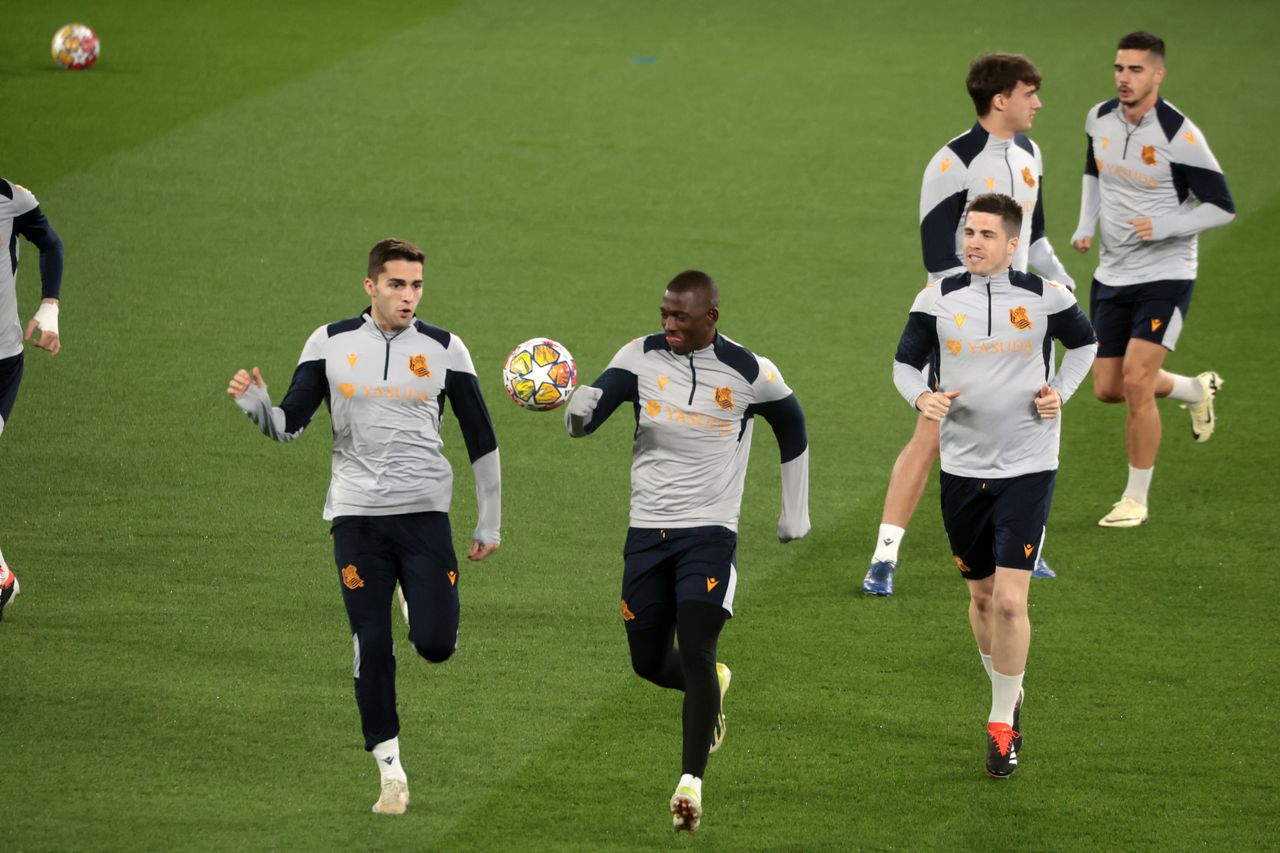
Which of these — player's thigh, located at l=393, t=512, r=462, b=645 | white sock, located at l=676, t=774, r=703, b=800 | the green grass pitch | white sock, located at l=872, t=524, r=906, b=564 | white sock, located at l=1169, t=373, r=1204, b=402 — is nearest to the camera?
white sock, located at l=676, t=774, r=703, b=800

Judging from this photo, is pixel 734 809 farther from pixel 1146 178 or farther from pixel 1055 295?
pixel 1146 178

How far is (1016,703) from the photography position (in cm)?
684

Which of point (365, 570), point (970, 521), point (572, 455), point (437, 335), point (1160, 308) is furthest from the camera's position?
point (572, 455)

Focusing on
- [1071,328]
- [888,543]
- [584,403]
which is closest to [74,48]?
[888,543]

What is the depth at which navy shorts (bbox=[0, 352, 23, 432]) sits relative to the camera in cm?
818

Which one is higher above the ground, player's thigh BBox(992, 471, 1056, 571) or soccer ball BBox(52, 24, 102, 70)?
soccer ball BBox(52, 24, 102, 70)

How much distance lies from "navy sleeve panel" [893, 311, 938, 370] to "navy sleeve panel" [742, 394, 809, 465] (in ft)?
1.93

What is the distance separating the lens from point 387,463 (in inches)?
253

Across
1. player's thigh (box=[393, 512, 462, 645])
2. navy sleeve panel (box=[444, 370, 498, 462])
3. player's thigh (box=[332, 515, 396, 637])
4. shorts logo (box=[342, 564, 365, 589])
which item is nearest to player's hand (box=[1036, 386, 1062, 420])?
navy sleeve panel (box=[444, 370, 498, 462])

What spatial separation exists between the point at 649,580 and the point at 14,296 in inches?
135

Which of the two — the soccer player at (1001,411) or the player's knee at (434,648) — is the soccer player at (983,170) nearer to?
the soccer player at (1001,411)

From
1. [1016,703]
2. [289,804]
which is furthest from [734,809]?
[289,804]

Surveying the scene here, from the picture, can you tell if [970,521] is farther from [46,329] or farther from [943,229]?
[46,329]

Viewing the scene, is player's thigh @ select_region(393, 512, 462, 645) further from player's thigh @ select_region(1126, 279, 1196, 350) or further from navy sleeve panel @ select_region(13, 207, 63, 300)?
player's thigh @ select_region(1126, 279, 1196, 350)
